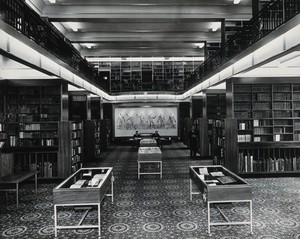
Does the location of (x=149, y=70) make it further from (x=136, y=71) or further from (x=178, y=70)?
(x=178, y=70)

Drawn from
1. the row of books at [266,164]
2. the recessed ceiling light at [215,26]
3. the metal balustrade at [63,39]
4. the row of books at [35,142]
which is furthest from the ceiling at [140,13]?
the row of books at [266,164]

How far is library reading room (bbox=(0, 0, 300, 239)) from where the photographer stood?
503 cm

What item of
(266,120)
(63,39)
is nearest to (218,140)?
(266,120)

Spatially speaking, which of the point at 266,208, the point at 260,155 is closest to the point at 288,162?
the point at 260,155

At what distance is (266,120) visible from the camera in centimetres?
980

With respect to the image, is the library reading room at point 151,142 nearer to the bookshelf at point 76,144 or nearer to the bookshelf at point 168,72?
the bookshelf at point 76,144

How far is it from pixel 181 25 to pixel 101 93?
18.7ft

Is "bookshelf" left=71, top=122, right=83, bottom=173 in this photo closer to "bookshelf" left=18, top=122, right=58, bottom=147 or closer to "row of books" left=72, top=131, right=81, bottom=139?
"row of books" left=72, top=131, right=81, bottom=139

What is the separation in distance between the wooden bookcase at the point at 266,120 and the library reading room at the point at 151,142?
0.04 meters

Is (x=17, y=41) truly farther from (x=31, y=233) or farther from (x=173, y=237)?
(x=173, y=237)

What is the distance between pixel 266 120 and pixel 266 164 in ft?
4.57

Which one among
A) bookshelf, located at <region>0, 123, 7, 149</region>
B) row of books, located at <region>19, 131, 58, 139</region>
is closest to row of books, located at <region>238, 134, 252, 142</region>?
row of books, located at <region>19, 131, 58, 139</region>

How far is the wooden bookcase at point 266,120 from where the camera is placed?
30.9 ft

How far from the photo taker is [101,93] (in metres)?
15.9
